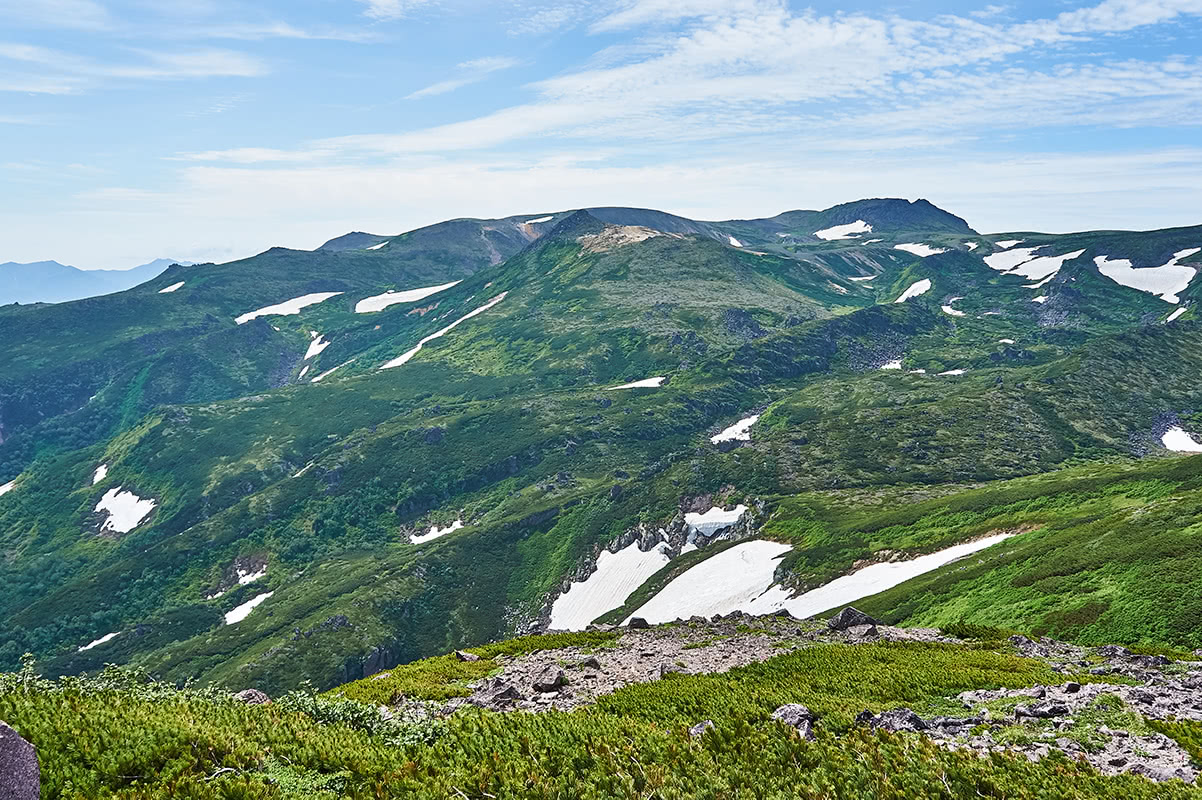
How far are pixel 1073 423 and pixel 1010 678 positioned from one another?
169197mm

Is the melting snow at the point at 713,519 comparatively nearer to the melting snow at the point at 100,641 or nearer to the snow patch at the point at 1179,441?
the snow patch at the point at 1179,441

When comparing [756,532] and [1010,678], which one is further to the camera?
[756,532]

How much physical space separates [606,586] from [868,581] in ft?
193

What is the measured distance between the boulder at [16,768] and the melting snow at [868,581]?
2514 inches

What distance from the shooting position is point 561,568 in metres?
140

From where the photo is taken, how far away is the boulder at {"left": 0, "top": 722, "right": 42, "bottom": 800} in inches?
428

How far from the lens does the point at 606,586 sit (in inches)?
4734

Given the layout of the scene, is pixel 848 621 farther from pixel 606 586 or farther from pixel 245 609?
pixel 245 609

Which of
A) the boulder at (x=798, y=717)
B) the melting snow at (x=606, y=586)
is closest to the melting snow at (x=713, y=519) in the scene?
the melting snow at (x=606, y=586)

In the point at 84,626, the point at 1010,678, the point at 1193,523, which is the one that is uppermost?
the point at 1010,678

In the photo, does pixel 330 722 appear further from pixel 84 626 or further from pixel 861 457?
pixel 84 626

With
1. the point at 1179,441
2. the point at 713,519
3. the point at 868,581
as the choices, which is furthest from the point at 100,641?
the point at 1179,441

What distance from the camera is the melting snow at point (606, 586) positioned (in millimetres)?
113188

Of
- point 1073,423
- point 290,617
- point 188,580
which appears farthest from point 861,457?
point 188,580
